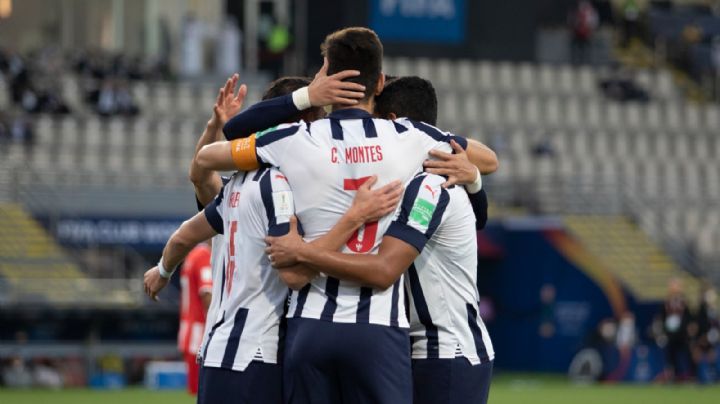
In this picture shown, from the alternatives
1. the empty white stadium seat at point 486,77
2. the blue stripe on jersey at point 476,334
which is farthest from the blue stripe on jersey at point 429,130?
the empty white stadium seat at point 486,77

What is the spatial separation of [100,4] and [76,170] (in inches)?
259

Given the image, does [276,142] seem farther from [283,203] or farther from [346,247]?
[346,247]

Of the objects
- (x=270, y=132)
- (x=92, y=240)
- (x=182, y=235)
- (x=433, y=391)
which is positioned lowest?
(x=92, y=240)

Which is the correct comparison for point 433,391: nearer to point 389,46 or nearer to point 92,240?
→ point 92,240

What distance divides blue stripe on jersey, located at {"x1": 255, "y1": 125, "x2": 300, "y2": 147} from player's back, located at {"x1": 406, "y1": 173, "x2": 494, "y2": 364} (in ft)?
1.86

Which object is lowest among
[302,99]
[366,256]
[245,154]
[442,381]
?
[442,381]

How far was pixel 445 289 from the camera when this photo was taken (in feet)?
20.0

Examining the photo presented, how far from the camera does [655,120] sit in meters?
32.8

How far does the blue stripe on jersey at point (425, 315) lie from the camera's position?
6062 millimetres

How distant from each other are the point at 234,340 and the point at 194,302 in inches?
192

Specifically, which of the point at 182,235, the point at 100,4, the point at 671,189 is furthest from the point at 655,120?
the point at 182,235

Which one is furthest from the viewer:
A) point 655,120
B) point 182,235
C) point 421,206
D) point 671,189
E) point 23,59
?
point 655,120

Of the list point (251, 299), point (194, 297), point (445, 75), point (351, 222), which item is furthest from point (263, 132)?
point (445, 75)

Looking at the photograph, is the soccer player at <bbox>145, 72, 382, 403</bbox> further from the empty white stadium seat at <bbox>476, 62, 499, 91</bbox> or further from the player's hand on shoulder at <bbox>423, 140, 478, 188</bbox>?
the empty white stadium seat at <bbox>476, 62, 499, 91</bbox>
